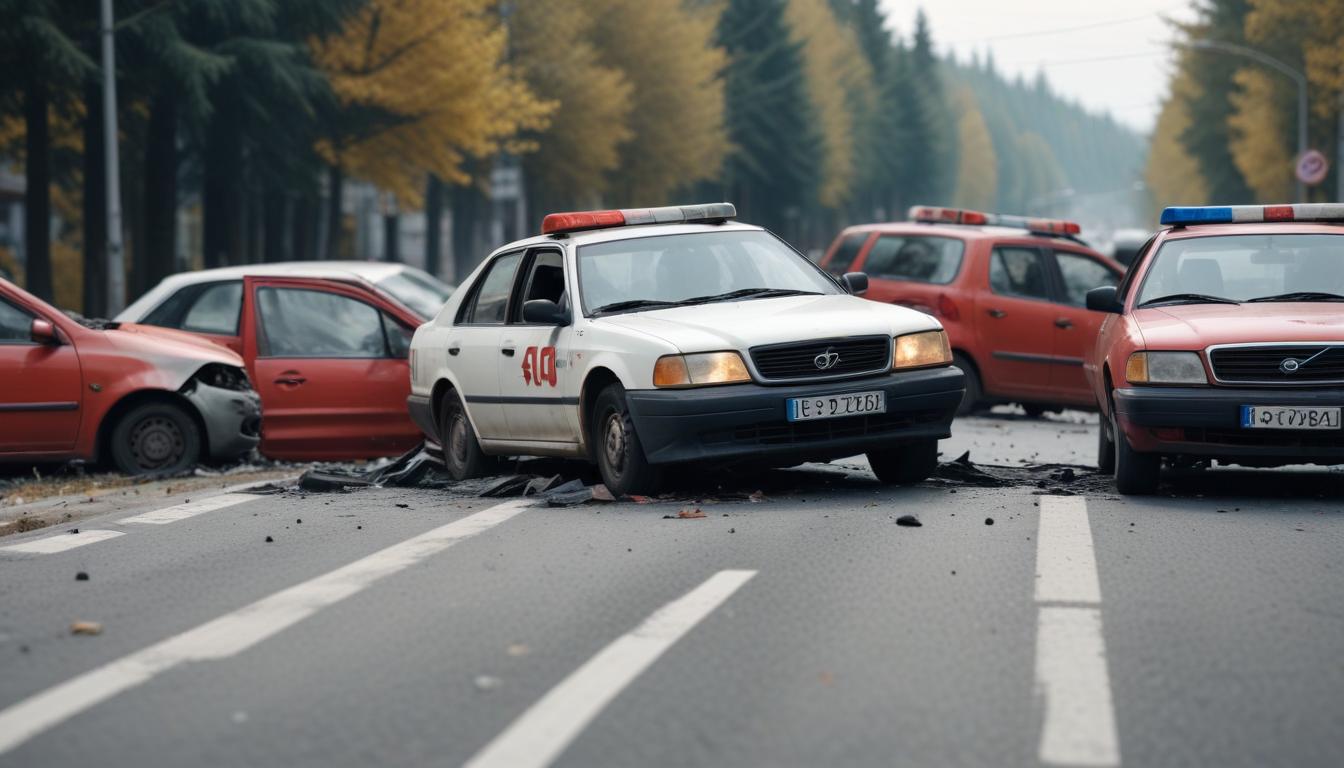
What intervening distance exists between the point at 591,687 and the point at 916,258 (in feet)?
41.1

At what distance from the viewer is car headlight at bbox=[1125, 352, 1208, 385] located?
31.8 feet

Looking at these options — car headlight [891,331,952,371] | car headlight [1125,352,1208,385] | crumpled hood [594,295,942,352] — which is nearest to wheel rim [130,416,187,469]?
crumpled hood [594,295,942,352]

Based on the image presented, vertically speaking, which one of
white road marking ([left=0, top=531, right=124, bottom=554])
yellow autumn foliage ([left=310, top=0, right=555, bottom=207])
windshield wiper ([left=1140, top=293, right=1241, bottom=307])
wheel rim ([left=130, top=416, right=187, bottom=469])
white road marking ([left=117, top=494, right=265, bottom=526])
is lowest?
white road marking ([left=0, top=531, right=124, bottom=554])

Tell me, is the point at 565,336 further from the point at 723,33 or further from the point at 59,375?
the point at 723,33

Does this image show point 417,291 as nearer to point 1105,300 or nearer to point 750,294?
point 750,294

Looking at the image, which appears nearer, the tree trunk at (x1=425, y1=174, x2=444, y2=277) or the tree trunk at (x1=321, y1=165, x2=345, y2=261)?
the tree trunk at (x1=321, y1=165, x2=345, y2=261)

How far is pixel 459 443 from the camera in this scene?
475 inches

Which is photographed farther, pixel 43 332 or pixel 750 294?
pixel 43 332

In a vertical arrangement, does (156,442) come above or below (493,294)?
below

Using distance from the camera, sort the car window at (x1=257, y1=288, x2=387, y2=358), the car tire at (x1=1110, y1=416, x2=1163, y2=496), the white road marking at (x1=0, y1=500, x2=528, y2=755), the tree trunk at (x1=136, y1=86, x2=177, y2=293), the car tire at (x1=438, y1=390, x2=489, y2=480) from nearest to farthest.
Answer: the white road marking at (x1=0, y1=500, x2=528, y2=755)
the car tire at (x1=1110, y1=416, x2=1163, y2=496)
the car tire at (x1=438, y1=390, x2=489, y2=480)
the car window at (x1=257, y1=288, x2=387, y2=358)
the tree trunk at (x1=136, y1=86, x2=177, y2=293)

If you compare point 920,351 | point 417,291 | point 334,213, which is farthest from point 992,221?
point 334,213

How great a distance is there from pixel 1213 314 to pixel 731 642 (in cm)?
494

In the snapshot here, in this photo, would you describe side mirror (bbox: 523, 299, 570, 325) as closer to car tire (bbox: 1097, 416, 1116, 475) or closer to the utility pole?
car tire (bbox: 1097, 416, 1116, 475)

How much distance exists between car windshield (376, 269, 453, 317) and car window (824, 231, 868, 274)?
3666mm
